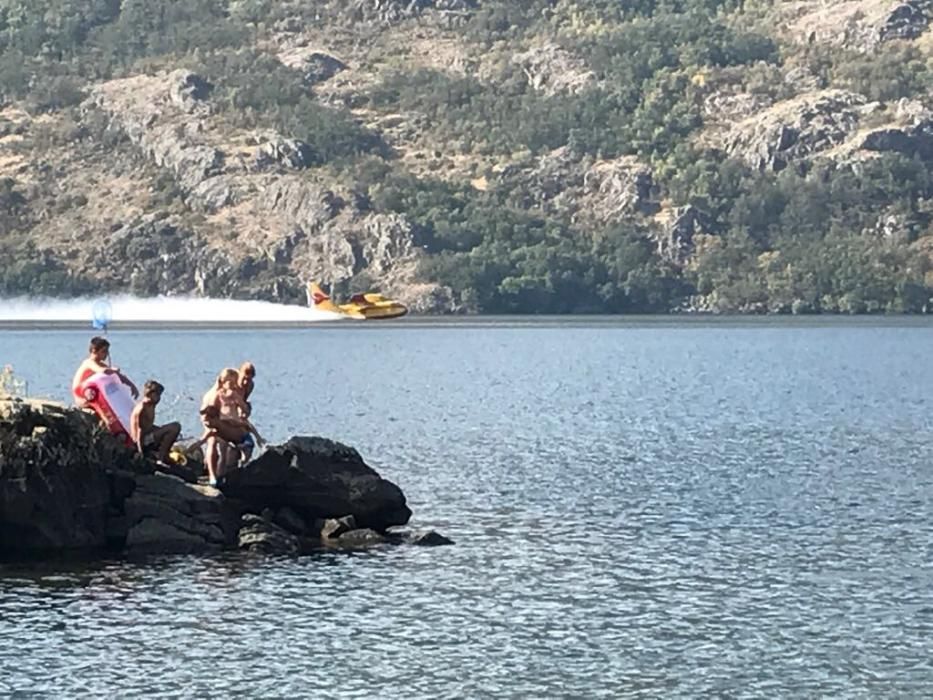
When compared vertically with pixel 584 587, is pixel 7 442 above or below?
above

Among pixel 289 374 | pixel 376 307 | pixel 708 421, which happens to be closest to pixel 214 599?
pixel 708 421

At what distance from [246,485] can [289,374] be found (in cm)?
7267

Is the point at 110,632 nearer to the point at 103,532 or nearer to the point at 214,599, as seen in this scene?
the point at 214,599

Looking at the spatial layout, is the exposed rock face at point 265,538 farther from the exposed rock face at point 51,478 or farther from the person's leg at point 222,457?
the exposed rock face at point 51,478

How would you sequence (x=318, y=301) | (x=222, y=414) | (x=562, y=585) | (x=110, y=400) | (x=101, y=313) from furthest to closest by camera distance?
1. (x=318, y=301)
2. (x=101, y=313)
3. (x=222, y=414)
4. (x=110, y=400)
5. (x=562, y=585)

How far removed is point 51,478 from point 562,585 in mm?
10518

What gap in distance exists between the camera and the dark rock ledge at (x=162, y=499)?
135 feet

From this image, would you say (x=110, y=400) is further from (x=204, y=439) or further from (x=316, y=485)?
(x=316, y=485)

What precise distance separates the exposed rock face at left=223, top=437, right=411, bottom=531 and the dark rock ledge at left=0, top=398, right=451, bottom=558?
0.02 m

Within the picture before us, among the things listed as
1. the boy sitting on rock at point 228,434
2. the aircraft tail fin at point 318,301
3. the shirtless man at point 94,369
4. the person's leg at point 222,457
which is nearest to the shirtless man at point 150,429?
the shirtless man at point 94,369

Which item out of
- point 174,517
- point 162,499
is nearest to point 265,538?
point 174,517

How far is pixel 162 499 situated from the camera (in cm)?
4238

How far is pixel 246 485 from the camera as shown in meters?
43.2

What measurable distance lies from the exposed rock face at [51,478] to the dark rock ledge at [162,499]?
20mm
